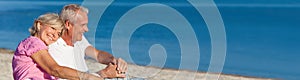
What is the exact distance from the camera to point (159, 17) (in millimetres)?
35531

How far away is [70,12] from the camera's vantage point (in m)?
5.12

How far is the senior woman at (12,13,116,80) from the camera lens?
4789mm

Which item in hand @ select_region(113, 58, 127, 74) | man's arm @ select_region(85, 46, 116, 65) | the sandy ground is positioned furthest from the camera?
the sandy ground

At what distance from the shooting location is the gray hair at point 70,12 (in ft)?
16.8

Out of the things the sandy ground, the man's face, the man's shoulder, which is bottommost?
the man's shoulder

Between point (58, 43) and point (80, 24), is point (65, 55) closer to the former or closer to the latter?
point (58, 43)

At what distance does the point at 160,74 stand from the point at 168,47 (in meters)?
7.26

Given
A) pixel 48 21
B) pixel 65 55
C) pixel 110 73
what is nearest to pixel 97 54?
pixel 65 55

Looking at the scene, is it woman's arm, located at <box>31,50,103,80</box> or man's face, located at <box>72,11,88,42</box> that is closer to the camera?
woman's arm, located at <box>31,50,103,80</box>

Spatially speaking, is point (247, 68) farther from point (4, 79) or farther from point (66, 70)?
point (66, 70)

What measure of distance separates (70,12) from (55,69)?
0.49 m

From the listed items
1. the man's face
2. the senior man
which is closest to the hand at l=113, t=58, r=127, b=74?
the senior man

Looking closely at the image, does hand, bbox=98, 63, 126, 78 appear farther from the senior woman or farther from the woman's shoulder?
the woman's shoulder

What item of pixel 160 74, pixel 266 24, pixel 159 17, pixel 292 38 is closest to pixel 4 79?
pixel 160 74
